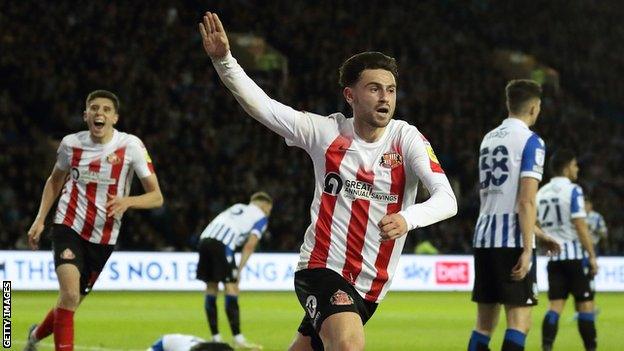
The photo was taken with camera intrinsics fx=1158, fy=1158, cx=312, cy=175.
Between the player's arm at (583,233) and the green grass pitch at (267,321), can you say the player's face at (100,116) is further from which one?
the player's arm at (583,233)

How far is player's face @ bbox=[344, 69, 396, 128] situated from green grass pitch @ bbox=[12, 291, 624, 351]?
5.77 m

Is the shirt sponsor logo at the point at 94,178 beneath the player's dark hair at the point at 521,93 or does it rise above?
beneath

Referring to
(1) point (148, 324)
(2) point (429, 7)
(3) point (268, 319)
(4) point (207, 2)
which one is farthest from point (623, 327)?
(2) point (429, 7)

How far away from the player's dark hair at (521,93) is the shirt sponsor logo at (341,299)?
9.34 ft

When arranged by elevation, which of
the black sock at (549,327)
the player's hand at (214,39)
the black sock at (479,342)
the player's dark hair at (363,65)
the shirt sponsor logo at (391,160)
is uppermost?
the player's hand at (214,39)

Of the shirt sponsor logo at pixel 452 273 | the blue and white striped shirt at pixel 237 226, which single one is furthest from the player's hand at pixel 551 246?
the shirt sponsor logo at pixel 452 273

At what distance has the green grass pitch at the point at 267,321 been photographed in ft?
41.3

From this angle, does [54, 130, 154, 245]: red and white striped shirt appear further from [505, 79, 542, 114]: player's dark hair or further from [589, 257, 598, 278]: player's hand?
[589, 257, 598, 278]: player's hand

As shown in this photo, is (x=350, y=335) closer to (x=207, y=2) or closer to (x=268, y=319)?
(x=268, y=319)

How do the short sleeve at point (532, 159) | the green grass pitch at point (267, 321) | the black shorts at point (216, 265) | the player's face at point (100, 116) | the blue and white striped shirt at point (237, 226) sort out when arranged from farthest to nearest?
the blue and white striped shirt at point (237, 226) → the black shorts at point (216, 265) → the green grass pitch at point (267, 321) → the player's face at point (100, 116) → the short sleeve at point (532, 159)

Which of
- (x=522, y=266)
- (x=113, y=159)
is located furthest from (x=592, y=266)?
(x=113, y=159)

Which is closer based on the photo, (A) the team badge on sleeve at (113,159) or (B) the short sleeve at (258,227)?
(A) the team badge on sleeve at (113,159)

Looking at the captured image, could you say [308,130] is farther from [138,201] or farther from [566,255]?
[566,255]

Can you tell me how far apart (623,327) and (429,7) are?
2063 centimetres
